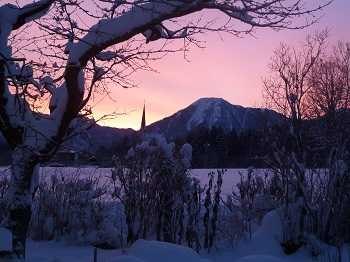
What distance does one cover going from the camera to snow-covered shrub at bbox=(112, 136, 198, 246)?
9664mm

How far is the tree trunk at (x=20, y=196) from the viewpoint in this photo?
6.49 m

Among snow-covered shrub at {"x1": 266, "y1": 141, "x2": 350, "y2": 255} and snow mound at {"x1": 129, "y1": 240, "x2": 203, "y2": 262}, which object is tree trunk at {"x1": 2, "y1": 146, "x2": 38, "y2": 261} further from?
snow-covered shrub at {"x1": 266, "y1": 141, "x2": 350, "y2": 255}

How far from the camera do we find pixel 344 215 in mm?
9219

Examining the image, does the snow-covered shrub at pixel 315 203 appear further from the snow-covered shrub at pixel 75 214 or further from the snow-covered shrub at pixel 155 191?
the snow-covered shrub at pixel 75 214

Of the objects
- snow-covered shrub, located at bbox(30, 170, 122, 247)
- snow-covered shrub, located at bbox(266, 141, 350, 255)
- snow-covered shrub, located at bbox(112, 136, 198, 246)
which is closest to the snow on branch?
snow-covered shrub, located at bbox(112, 136, 198, 246)

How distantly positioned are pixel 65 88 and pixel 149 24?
1233 mm

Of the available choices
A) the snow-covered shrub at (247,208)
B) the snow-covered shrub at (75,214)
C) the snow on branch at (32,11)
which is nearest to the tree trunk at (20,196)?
the snow on branch at (32,11)

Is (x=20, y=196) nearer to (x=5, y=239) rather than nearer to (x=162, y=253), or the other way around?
(x=5, y=239)

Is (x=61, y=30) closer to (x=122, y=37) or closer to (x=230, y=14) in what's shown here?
(x=122, y=37)

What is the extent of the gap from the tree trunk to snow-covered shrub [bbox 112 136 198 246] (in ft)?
10.6

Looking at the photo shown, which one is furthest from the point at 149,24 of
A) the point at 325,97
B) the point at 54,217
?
the point at 325,97

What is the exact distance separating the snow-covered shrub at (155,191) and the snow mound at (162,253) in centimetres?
242

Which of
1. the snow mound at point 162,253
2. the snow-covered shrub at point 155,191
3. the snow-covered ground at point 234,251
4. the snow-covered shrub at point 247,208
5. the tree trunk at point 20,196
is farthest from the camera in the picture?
the snow-covered shrub at point 247,208

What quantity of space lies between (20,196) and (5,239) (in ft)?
1.78
